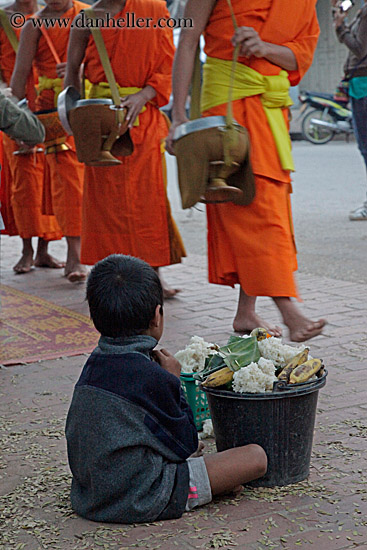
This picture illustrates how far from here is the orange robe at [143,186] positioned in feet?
17.7

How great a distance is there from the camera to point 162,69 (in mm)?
5445

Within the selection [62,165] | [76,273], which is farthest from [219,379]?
[62,165]

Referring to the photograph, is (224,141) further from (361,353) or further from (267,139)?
(361,353)

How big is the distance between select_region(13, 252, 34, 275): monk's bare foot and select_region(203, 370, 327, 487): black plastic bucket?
14.9 feet

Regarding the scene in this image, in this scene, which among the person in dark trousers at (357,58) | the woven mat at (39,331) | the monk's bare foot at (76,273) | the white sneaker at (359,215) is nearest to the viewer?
the woven mat at (39,331)

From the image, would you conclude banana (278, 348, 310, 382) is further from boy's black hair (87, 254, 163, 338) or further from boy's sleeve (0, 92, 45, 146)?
boy's sleeve (0, 92, 45, 146)

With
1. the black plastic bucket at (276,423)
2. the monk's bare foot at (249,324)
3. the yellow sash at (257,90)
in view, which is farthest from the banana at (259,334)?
the monk's bare foot at (249,324)

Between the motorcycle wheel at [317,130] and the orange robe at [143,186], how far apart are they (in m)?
16.4

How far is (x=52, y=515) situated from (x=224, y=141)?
1789mm

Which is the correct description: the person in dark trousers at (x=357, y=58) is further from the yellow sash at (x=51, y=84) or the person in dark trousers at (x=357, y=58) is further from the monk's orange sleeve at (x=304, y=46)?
the monk's orange sleeve at (x=304, y=46)

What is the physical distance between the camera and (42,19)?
20.4ft

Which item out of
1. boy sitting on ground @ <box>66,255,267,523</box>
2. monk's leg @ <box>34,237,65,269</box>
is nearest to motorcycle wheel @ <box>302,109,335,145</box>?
monk's leg @ <box>34,237,65,269</box>

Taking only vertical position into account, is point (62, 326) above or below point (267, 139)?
below

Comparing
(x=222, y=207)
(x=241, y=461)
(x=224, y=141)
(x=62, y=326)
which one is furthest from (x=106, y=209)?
(x=241, y=461)
